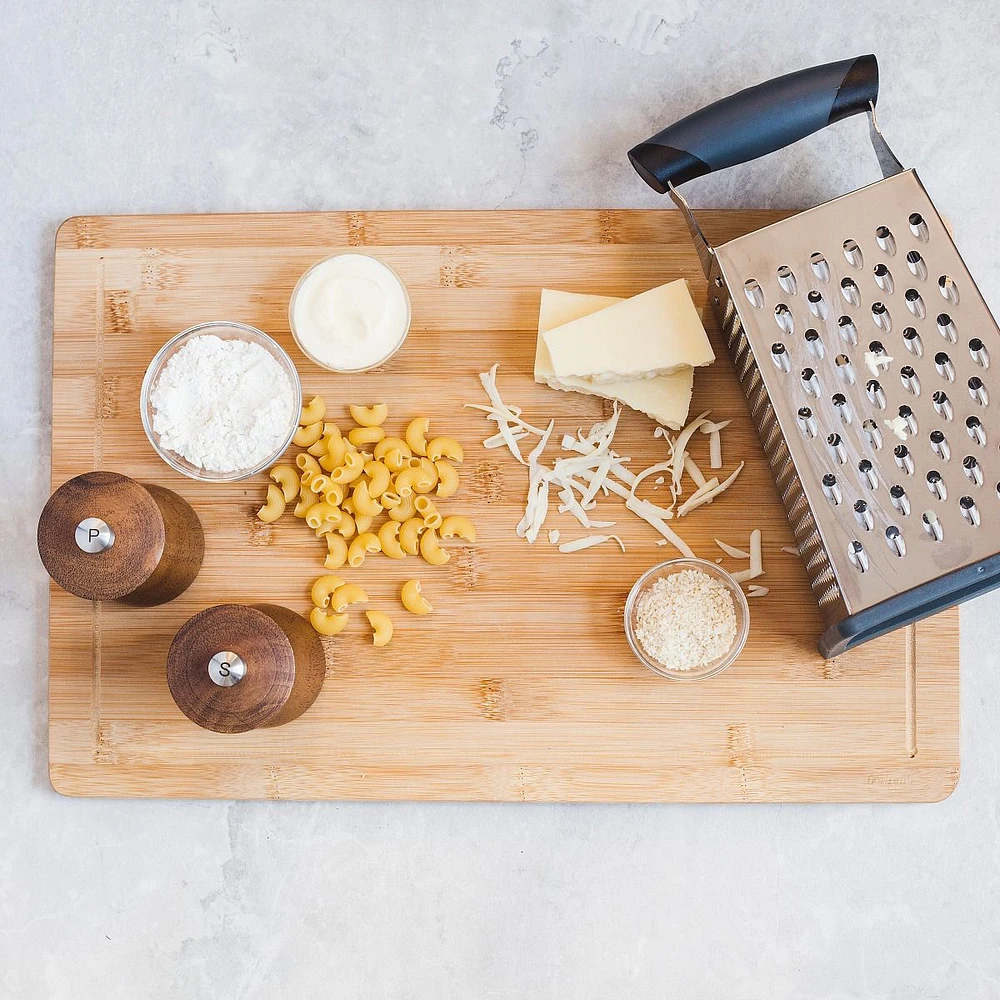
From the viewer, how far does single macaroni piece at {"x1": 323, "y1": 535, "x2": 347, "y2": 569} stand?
1.25 metres

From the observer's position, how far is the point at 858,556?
1074 mm

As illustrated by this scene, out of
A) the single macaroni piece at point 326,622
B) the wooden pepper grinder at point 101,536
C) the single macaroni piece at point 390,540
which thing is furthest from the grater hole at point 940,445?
the wooden pepper grinder at point 101,536

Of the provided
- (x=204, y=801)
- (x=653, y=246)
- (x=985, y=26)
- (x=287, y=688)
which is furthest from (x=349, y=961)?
(x=985, y=26)

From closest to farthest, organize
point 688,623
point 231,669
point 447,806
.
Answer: point 231,669, point 688,623, point 447,806

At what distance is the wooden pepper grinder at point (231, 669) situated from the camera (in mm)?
1053

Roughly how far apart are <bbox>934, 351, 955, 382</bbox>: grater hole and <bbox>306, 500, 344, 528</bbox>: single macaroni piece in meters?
0.82

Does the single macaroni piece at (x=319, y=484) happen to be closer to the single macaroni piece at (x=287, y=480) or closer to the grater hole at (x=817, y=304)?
the single macaroni piece at (x=287, y=480)

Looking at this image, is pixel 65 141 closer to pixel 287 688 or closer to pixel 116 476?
pixel 116 476

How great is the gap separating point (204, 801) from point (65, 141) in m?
1.06

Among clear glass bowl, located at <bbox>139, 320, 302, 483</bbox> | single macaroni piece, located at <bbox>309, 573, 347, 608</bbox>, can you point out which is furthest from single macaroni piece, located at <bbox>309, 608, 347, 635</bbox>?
→ clear glass bowl, located at <bbox>139, 320, 302, 483</bbox>

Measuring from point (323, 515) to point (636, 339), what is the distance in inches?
19.9

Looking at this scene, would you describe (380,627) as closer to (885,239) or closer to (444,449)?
(444,449)

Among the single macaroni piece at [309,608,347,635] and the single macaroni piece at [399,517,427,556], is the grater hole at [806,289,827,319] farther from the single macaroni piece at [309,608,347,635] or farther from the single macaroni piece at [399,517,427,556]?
the single macaroni piece at [309,608,347,635]

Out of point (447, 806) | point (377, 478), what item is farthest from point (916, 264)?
point (447, 806)
